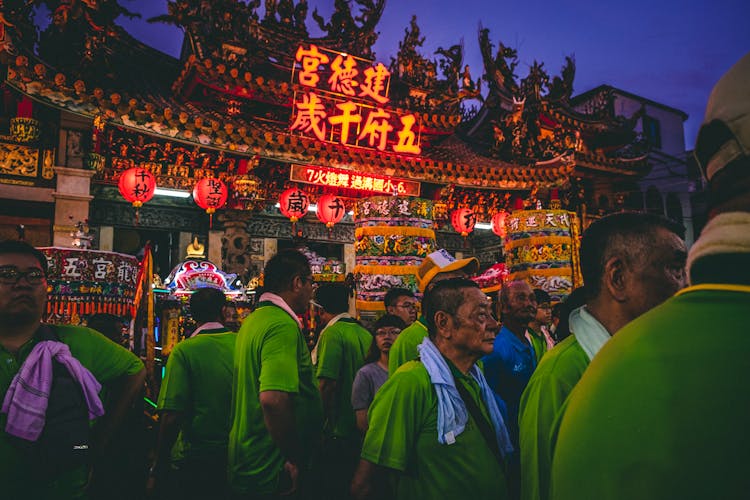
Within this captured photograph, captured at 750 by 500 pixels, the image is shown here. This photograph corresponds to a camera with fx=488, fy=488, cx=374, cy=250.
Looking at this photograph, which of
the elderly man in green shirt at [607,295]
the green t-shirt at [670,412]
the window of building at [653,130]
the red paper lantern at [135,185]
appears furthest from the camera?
the window of building at [653,130]

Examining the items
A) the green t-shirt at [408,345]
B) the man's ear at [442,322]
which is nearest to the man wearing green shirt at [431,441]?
the man's ear at [442,322]

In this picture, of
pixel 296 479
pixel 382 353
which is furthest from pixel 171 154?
pixel 296 479

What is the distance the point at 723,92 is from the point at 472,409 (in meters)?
1.67

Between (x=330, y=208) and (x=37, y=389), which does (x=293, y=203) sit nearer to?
(x=330, y=208)

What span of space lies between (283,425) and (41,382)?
1105 mm

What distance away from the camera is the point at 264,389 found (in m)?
2.57

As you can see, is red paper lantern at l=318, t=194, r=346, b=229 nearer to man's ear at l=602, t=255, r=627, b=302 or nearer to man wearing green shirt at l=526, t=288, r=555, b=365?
man wearing green shirt at l=526, t=288, r=555, b=365

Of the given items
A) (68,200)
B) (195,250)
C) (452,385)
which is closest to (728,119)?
(452,385)

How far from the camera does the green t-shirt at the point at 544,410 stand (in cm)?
150

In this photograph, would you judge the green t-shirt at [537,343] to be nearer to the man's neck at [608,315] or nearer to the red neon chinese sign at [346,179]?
the man's neck at [608,315]

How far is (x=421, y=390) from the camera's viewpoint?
2055 millimetres

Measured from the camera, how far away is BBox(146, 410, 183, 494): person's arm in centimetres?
318

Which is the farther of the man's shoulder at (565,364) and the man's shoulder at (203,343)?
the man's shoulder at (203,343)

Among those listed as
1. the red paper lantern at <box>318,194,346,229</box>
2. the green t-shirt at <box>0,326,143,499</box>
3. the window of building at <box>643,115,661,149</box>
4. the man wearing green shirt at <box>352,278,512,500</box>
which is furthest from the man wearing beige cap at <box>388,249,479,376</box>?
the window of building at <box>643,115,661,149</box>
